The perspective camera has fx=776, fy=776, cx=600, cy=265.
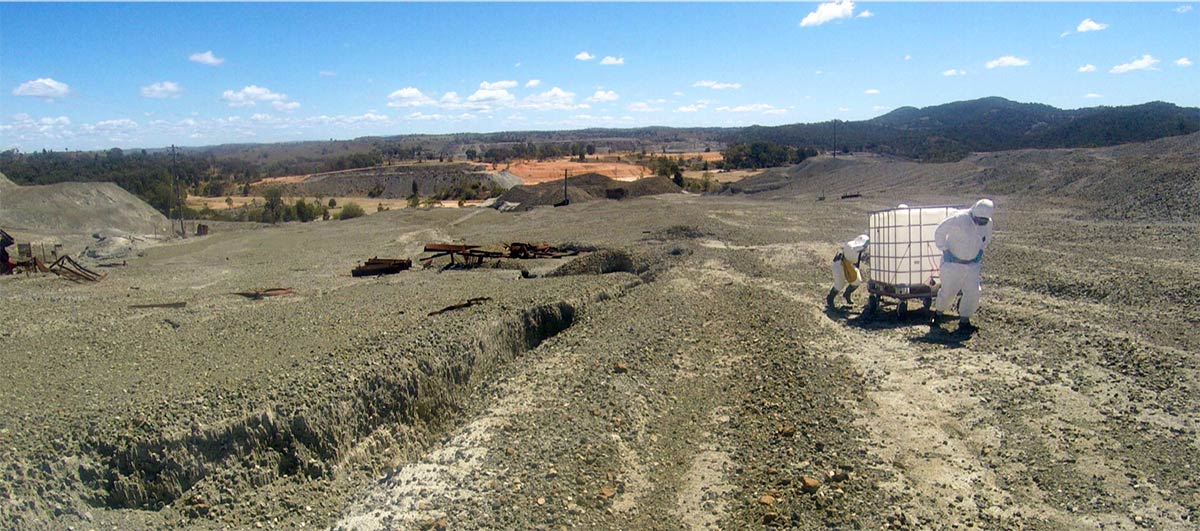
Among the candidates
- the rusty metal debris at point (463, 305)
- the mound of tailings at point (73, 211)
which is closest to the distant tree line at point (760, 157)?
the mound of tailings at point (73, 211)

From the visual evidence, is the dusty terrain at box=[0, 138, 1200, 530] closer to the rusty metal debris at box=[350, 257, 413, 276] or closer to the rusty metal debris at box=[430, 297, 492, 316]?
the rusty metal debris at box=[430, 297, 492, 316]

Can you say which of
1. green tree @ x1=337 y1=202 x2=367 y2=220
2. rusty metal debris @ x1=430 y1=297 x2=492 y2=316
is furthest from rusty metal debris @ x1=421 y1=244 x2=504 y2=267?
green tree @ x1=337 y1=202 x2=367 y2=220

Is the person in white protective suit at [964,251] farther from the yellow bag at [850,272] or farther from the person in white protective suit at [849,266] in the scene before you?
the yellow bag at [850,272]

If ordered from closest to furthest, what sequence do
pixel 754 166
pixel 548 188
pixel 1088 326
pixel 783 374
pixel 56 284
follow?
pixel 783 374 < pixel 1088 326 < pixel 56 284 < pixel 548 188 < pixel 754 166

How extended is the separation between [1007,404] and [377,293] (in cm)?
1034

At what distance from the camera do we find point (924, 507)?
5973mm

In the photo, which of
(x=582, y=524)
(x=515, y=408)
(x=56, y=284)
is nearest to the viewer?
(x=582, y=524)

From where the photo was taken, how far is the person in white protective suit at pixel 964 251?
984cm

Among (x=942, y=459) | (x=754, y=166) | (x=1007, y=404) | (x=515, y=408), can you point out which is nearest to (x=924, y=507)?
(x=942, y=459)

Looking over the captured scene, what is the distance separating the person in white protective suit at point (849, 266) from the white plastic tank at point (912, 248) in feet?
2.85

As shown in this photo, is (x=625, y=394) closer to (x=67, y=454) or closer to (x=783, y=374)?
(x=783, y=374)

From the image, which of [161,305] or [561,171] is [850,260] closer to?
[161,305]

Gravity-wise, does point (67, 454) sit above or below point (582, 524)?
above

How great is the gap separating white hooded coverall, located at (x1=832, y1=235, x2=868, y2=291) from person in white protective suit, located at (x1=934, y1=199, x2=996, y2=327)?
1.96 meters
